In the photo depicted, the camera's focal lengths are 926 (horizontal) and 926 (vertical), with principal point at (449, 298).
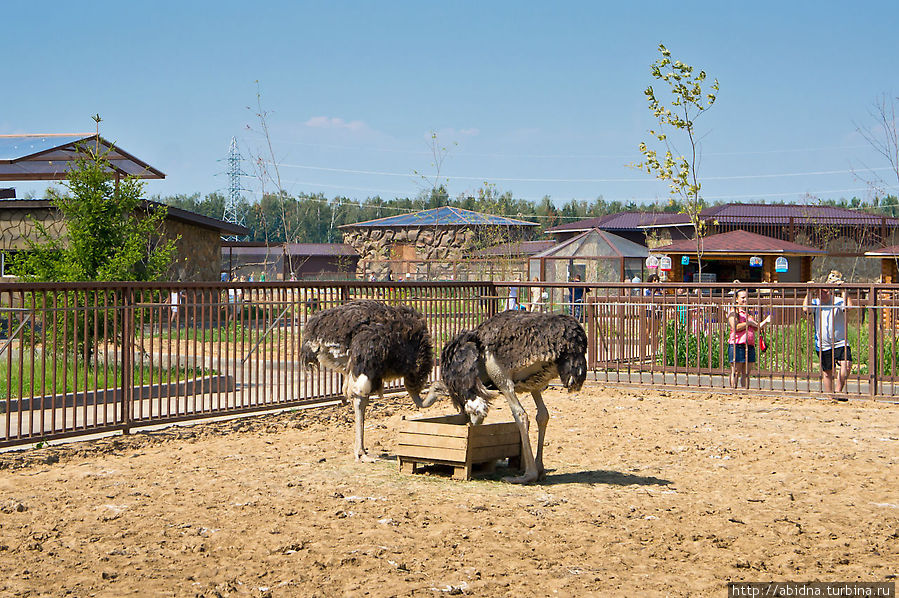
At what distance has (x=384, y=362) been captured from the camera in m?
9.03

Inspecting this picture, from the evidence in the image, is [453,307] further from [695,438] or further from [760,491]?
[760,491]

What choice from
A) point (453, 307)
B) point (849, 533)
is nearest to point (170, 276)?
point (453, 307)

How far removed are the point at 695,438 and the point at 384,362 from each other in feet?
13.1

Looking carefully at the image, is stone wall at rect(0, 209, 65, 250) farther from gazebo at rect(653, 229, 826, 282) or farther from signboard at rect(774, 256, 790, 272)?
signboard at rect(774, 256, 790, 272)

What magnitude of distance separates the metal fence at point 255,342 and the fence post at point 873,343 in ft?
0.06

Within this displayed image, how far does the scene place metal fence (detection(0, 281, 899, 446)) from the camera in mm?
10398

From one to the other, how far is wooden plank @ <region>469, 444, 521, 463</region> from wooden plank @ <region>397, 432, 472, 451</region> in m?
0.15

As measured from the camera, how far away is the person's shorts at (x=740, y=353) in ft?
48.8

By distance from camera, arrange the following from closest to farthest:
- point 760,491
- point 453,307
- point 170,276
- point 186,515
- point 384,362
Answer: point 186,515 → point 760,491 → point 384,362 → point 453,307 → point 170,276

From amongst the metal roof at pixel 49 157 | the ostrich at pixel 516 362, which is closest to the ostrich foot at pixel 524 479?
the ostrich at pixel 516 362

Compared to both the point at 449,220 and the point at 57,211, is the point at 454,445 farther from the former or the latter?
the point at 449,220

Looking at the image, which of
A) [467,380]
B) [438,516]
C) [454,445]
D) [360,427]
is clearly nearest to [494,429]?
[454,445]

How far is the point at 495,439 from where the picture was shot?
8.62 metres

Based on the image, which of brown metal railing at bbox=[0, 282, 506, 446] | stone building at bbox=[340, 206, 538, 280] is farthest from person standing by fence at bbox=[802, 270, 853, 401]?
stone building at bbox=[340, 206, 538, 280]
